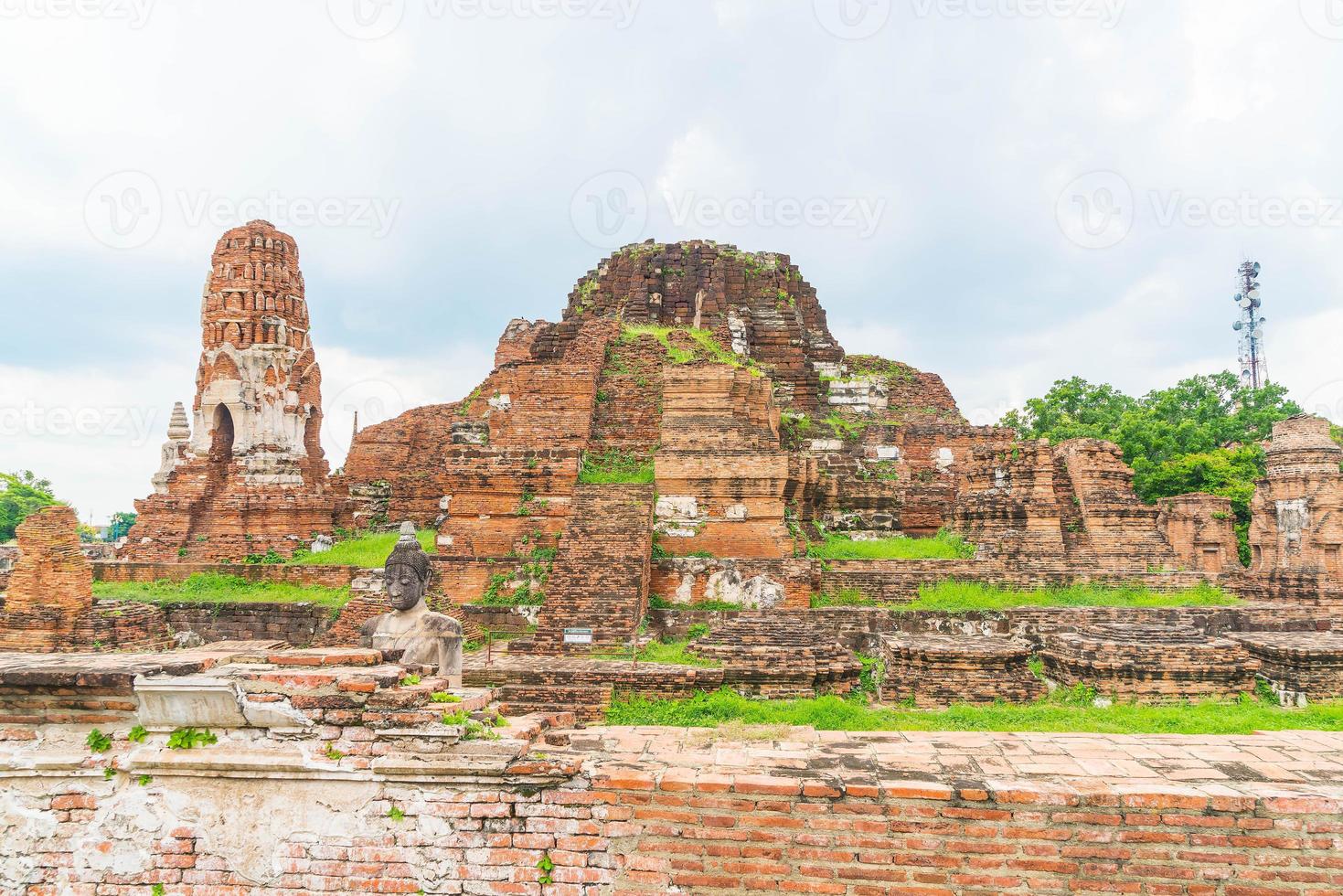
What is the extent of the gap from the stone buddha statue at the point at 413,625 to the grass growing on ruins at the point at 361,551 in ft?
22.9

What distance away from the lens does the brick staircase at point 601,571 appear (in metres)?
10.0

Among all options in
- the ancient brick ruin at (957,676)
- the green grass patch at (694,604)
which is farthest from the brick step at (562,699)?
the green grass patch at (694,604)

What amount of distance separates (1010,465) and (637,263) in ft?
46.7

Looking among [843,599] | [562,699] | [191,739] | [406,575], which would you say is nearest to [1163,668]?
[843,599]

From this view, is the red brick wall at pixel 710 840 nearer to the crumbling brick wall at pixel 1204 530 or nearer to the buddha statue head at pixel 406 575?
the buddha statue head at pixel 406 575

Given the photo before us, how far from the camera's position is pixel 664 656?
30.8ft

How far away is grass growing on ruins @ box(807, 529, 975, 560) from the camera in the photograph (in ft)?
45.8

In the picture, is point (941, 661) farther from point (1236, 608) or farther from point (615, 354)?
point (615, 354)

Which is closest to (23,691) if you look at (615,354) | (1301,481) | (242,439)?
(615,354)

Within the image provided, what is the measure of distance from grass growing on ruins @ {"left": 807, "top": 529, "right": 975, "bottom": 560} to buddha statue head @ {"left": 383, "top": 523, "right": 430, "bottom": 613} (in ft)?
25.3

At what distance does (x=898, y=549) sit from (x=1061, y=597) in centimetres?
295

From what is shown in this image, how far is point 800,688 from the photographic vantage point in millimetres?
8266

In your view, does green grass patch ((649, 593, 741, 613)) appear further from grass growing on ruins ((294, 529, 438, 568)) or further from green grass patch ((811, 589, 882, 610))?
grass growing on ruins ((294, 529, 438, 568))

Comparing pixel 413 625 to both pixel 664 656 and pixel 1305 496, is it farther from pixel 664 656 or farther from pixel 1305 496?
pixel 1305 496
